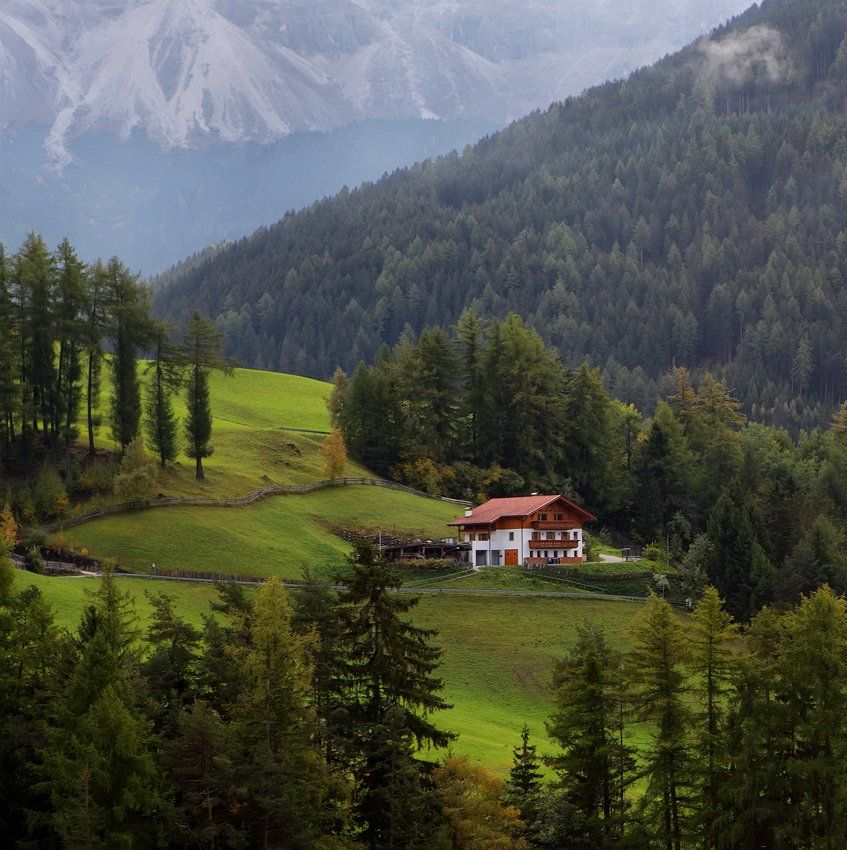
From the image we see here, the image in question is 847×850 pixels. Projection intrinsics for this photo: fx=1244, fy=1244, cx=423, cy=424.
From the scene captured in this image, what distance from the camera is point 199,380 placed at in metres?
100

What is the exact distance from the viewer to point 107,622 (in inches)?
1702

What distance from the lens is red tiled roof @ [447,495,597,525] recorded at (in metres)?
96.4

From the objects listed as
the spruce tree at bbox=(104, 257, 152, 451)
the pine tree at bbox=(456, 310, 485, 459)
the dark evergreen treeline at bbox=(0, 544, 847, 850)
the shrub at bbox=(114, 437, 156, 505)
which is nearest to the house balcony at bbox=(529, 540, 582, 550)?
the pine tree at bbox=(456, 310, 485, 459)

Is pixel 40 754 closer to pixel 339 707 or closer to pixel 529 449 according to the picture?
pixel 339 707

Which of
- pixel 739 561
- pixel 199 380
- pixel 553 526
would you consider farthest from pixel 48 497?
pixel 739 561

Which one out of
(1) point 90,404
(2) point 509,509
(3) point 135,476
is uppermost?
(1) point 90,404

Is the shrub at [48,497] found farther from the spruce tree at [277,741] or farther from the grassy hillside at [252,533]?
the spruce tree at [277,741]

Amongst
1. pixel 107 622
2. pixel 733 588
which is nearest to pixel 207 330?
pixel 733 588

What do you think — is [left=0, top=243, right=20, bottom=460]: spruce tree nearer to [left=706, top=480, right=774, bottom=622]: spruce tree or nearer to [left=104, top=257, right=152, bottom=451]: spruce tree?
[left=104, top=257, right=152, bottom=451]: spruce tree

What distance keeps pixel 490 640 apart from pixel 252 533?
21.7 meters

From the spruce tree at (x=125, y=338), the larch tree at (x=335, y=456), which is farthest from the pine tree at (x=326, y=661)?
the larch tree at (x=335, y=456)

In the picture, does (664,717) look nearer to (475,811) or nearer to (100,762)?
(475,811)

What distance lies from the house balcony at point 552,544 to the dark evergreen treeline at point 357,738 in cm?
4738

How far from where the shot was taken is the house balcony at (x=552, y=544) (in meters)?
96.9
